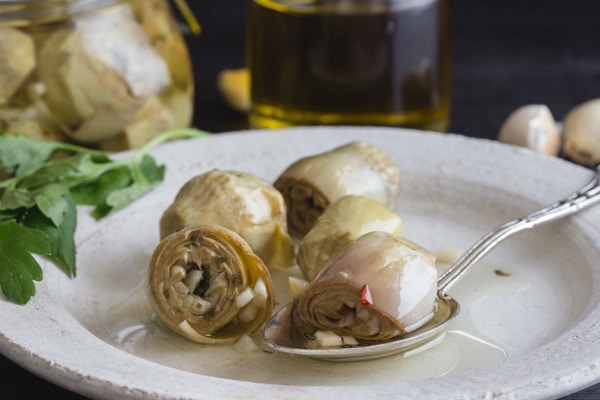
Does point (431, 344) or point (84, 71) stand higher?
point (84, 71)

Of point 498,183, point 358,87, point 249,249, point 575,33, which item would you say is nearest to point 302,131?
point 358,87

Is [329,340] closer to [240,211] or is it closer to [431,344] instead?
[431,344]

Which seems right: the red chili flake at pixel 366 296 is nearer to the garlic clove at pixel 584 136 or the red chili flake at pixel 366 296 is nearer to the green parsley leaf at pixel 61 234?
the green parsley leaf at pixel 61 234

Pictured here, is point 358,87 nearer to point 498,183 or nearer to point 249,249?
point 498,183

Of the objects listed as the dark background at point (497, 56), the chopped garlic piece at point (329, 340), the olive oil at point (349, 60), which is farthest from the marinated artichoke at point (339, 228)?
the dark background at point (497, 56)

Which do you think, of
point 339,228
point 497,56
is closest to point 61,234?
point 339,228

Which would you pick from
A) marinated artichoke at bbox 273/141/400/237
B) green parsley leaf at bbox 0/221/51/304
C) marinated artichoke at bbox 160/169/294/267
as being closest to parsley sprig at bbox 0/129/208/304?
green parsley leaf at bbox 0/221/51/304

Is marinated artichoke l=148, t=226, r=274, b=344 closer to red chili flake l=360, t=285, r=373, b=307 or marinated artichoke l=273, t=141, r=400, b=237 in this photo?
red chili flake l=360, t=285, r=373, b=307
